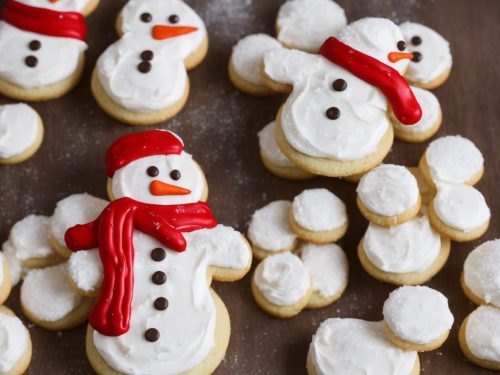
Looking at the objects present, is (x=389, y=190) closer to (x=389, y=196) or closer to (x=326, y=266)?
(x=389, y=196)

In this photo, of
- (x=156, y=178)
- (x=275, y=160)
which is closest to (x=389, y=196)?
(x=275, y=160)

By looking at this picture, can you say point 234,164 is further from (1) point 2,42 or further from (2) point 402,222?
(1) point 2,42

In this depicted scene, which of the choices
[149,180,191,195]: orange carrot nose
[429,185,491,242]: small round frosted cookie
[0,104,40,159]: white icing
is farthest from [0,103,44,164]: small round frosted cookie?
[429,185,491,242]: small round frosted cookie

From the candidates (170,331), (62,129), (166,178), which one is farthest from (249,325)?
(62,129)

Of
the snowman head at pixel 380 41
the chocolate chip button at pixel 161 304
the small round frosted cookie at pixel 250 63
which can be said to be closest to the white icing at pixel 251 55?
the small round frosted cookie at pixel 250 63

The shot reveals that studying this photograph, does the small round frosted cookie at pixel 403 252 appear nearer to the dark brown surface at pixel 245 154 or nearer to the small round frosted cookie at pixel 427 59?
the dark brown surface at pixel 245 154

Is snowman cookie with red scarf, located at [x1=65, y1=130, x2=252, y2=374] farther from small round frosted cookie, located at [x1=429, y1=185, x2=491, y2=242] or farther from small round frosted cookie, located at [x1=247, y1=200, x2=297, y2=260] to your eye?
small round frosted cookie, located at [x1=429, y1=185, x2=491, y2=242]
